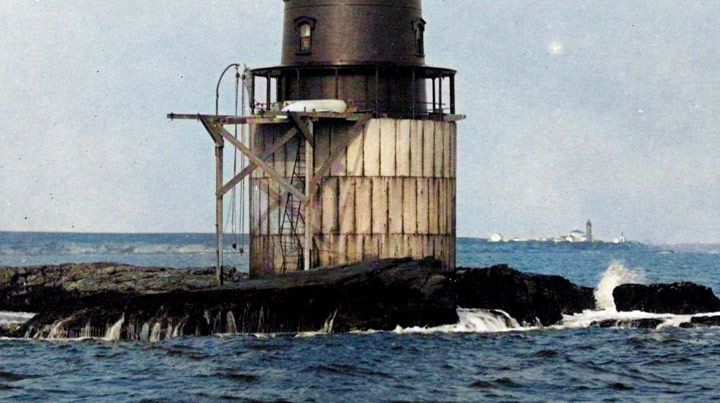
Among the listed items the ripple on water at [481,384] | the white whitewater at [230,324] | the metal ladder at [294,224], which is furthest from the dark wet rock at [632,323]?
the ripple on water at [481,384]

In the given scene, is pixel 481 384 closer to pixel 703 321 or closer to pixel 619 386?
pixel 619 386

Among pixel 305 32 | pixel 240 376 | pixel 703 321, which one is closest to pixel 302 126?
pixel 305 32

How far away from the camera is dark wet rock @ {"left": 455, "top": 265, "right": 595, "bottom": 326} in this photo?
5053 cm

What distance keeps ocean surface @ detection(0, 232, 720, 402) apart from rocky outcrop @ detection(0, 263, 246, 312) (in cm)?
1188

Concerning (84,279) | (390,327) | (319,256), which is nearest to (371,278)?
(390,327)

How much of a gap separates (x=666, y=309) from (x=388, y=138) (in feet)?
35.4

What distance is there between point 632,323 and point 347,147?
36.6 ft

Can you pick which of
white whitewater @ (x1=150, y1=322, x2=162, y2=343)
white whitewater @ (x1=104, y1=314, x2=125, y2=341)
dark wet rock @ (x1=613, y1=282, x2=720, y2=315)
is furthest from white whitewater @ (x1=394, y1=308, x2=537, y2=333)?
white whitewater @ (x1=104, y1=314, x2=125, y2=341)

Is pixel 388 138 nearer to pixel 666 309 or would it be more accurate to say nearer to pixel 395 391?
pixel 666 309

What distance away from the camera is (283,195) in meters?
54.2

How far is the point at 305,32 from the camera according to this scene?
5459 cm

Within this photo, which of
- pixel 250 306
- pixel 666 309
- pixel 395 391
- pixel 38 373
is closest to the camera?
pixel 395 391

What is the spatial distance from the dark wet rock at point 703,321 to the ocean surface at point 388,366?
0.59m

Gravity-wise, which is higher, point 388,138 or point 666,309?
point 388,138
